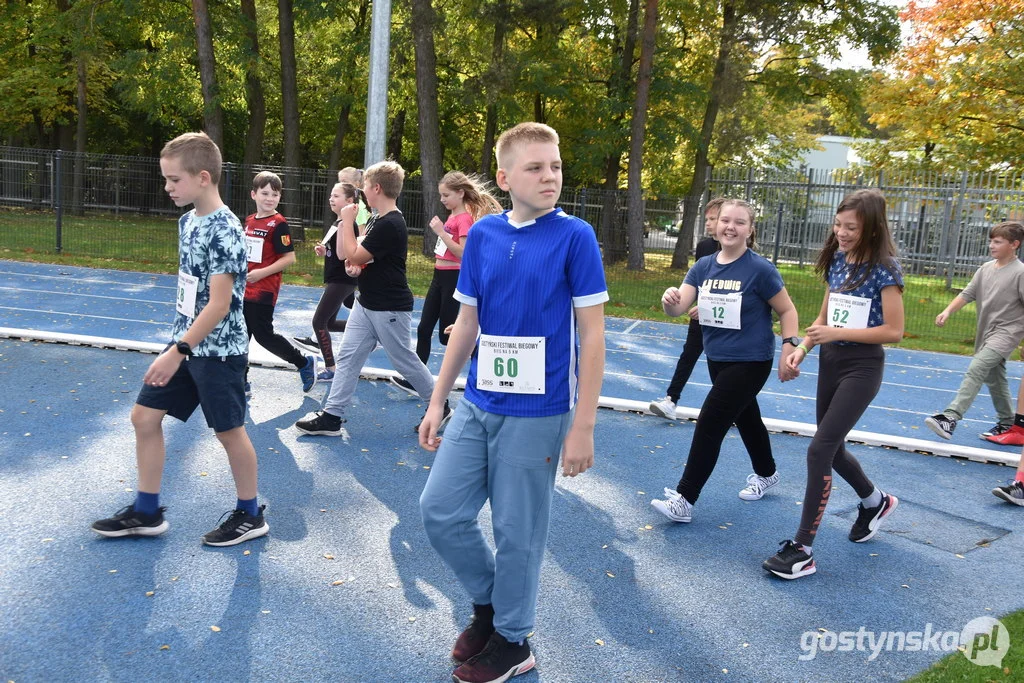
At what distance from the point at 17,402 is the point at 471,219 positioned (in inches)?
152

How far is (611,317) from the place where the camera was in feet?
51.4

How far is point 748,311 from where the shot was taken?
17.3ft

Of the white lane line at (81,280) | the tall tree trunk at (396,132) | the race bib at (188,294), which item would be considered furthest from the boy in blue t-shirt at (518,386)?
the tall tree trunk at (396,132)

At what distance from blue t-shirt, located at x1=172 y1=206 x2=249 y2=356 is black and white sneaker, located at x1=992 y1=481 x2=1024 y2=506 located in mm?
5150

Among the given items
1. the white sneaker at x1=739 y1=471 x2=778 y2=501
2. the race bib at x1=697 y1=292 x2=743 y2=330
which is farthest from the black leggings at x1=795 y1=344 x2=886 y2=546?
the white sneaker at x1=739 y1=471 x2=778 y2=501

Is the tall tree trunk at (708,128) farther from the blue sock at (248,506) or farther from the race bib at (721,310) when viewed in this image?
the blue sock at (248,506)

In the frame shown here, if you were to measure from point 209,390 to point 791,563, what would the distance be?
3.13 metres

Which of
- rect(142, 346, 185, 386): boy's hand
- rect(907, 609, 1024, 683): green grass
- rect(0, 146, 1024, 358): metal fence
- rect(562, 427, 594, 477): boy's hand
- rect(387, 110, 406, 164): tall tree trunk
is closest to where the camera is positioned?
rect(562, 427, 594, 477): boy's hand

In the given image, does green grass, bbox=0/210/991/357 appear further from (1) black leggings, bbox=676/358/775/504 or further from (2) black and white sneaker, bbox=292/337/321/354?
(1) black leggings, bbox=676/358/775/504

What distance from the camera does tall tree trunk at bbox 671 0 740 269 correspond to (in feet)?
68.3

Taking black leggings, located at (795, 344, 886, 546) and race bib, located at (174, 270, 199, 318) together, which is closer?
race bib, located at (174, 270, 199, 318)

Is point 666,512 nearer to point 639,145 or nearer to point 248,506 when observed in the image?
point 248,506

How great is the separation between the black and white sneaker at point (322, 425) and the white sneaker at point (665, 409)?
286cm

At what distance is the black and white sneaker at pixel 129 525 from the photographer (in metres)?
4.58
